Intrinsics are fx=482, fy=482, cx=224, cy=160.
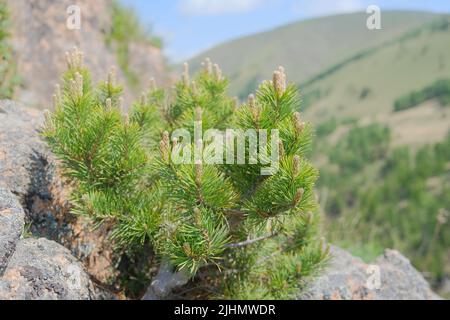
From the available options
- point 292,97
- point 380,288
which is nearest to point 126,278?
point 292,97

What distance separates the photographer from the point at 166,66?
524 inches

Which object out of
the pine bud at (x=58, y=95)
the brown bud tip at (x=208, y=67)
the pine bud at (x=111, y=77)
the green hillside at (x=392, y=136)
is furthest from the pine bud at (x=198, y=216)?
the green hillside at (x=392, y=136)

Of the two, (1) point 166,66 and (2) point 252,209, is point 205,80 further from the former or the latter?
(1) point 166,66

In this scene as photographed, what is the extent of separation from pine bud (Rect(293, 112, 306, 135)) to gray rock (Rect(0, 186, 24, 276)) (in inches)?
72.5

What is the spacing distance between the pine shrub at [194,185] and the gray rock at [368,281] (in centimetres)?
59

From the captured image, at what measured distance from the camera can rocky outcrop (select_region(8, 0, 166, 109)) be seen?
977cm

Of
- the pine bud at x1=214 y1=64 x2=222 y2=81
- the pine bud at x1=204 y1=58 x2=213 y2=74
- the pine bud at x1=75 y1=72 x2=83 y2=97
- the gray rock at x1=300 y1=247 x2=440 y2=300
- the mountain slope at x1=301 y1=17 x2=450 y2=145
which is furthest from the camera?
the mountain slope at x1=301 y1=17 x2=450 y2=145

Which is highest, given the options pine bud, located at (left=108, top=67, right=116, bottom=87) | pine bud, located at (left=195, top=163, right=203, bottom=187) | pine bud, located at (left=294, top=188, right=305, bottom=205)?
pine bud, located at (left=108, top=67, right=116, bottom=87)

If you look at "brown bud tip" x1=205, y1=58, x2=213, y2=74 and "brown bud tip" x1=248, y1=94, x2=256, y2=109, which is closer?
"brown bud tip" x1=248, y1=94, x2=256, y2=109

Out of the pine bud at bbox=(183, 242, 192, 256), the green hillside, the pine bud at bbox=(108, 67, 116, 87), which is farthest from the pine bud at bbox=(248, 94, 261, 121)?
the green hillside

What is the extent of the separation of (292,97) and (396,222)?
82015mm

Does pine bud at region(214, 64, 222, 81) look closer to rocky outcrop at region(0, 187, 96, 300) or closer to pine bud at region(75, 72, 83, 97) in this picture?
pine bud at region(75, 72, 83, 97)

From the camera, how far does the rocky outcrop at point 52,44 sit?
32.0 feet

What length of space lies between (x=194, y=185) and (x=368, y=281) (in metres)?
2.67
